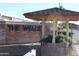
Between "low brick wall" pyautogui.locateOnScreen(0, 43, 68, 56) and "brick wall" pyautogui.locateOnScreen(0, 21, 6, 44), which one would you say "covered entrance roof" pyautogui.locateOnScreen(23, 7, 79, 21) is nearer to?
"low brick wall" pyautogui.locateOnScreen(0, 43, 68, 56)

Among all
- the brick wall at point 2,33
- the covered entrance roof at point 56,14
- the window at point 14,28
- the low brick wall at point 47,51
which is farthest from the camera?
the window at point 14,28

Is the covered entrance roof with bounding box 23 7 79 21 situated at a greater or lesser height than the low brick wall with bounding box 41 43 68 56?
greater

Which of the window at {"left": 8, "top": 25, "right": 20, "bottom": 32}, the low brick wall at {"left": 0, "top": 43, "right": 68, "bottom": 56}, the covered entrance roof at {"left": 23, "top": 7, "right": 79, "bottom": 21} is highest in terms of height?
the covered entrance roof at {"left": 23, "top": 7, "right": 79, "bottom": 21}

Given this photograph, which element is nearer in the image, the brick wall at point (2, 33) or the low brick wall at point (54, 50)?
the low brick wall at point (54, 50)

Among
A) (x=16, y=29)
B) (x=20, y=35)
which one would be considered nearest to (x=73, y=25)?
(x=20, y=35)

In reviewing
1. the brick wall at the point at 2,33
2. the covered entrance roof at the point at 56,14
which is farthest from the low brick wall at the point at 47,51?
the brick wall at the point at 2,33

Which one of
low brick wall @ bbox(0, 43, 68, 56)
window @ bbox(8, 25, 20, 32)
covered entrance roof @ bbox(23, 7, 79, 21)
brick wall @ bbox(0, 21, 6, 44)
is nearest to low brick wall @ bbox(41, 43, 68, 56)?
low brick wall @ bbox(0, 43, 68, 56)

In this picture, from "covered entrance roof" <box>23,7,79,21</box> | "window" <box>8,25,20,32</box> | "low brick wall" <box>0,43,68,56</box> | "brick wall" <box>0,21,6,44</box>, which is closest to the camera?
"covered entrance roof" <box>23,7,79,21</box>

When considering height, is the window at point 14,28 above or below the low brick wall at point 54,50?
above

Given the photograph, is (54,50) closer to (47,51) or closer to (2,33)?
(47,51)

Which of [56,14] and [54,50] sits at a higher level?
[56,14]

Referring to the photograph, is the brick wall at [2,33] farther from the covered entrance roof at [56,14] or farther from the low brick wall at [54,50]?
the covered entrance roof at [56,14]

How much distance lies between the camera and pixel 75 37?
8.65 meters

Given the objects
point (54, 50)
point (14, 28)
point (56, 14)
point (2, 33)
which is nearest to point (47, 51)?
point (54, 50)
